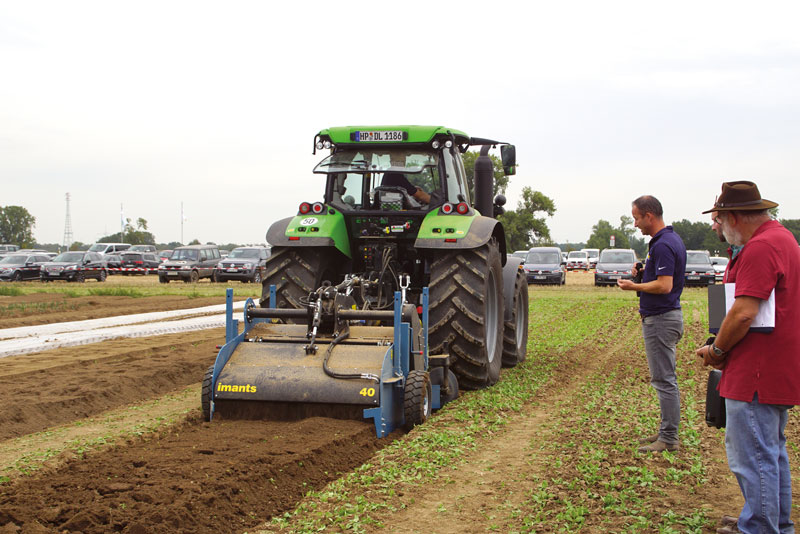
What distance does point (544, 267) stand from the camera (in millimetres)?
31750

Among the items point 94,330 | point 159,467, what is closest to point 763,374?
point 159,467

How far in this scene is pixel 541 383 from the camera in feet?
30.2

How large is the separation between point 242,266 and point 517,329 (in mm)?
23552

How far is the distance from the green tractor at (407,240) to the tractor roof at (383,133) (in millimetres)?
11

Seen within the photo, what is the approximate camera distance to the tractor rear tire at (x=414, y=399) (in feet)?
21.6

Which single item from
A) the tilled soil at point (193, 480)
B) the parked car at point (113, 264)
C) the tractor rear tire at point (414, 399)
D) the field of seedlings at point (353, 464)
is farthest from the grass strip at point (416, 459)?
the parked car at point (113, 264)

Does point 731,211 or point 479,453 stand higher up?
point 731,211

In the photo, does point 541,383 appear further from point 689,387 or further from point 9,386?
point 9,386

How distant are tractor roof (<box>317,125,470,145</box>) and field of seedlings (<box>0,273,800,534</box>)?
2764mm

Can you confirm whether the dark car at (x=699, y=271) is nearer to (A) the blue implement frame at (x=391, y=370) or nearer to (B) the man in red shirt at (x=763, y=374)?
(A) the blue implement frame at (x=391, y=370)

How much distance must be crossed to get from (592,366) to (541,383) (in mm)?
1801

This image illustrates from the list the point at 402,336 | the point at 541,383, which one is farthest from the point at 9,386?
the point at 541,383

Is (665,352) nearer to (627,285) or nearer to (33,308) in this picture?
(627,285)

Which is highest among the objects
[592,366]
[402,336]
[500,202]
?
[500,202]
